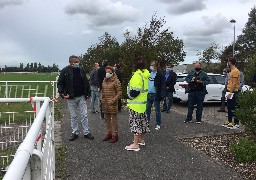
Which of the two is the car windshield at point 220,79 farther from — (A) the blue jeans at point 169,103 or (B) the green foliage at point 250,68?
(B) the green foliage at point 250,68

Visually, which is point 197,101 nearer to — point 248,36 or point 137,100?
point 137,100

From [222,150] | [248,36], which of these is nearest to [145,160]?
[222,150]

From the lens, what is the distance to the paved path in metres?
5.27

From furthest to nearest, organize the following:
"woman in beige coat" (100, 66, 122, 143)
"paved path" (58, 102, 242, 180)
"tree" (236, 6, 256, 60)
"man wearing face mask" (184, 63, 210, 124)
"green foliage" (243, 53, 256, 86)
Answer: "tree" (236, 6, 256, 60)
"man wearing face mask" (184, 63, 210, 124)
"green foliage" (243, 53, 256, 86)
"woman in beige coat" (100, 66, 122, 143)
"paved path" (58, 102, 242, 180)

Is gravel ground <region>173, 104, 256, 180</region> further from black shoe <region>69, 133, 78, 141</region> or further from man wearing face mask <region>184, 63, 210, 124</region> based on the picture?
black shoe <region>69, 133, 78, 141</region>

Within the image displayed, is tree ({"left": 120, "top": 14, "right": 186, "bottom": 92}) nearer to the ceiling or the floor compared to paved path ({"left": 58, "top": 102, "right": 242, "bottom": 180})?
nearer to the ceiling

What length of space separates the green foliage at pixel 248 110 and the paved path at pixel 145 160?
1072 millimetres

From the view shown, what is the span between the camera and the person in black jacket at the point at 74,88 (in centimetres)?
756

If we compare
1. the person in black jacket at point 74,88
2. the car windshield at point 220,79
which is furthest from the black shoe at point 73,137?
the car windshield at point 220,79

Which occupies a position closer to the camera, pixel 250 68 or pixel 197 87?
pixel 250 68

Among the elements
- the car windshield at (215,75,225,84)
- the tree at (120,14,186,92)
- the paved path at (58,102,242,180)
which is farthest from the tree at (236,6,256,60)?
the paved path at (58,102,242,180)

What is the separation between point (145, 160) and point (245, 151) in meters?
1.77

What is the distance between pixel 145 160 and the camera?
605cm

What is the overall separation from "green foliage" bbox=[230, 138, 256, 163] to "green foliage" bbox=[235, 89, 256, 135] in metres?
0.38
